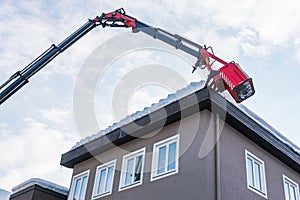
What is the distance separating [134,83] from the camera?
41.4ft

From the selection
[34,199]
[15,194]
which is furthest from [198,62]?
[15,194]

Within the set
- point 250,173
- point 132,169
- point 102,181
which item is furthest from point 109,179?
point 250,173

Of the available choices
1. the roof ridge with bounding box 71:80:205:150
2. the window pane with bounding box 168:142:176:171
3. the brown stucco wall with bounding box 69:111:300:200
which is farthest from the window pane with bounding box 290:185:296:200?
the roof ridge with bounding box 71:80:205:150

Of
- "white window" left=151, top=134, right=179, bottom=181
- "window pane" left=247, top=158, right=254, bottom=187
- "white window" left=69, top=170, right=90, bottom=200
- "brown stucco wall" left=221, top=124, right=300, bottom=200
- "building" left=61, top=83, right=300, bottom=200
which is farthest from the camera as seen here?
"white window" left=69, top=170, right=90, bottom=200

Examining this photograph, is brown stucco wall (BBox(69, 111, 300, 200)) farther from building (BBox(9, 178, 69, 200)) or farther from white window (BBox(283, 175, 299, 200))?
building (BBox(9, 178, 69, 200))

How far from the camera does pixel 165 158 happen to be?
11.3 metres

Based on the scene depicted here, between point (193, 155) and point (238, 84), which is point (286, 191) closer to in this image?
point (193, 155)

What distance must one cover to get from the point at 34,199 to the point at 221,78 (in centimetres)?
895

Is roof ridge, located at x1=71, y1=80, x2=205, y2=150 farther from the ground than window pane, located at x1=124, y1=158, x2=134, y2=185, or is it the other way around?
roof ridge, located at x1=71, y1=80, x2=205, y2=150

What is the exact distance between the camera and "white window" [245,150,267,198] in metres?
11.3

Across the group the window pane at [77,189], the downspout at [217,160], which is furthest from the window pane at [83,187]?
the downspout at [217,160]

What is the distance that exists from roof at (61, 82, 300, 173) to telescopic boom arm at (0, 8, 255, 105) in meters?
0.61

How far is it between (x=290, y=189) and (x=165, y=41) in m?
6.43

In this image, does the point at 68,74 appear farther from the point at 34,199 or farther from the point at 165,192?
the point at 34,199
